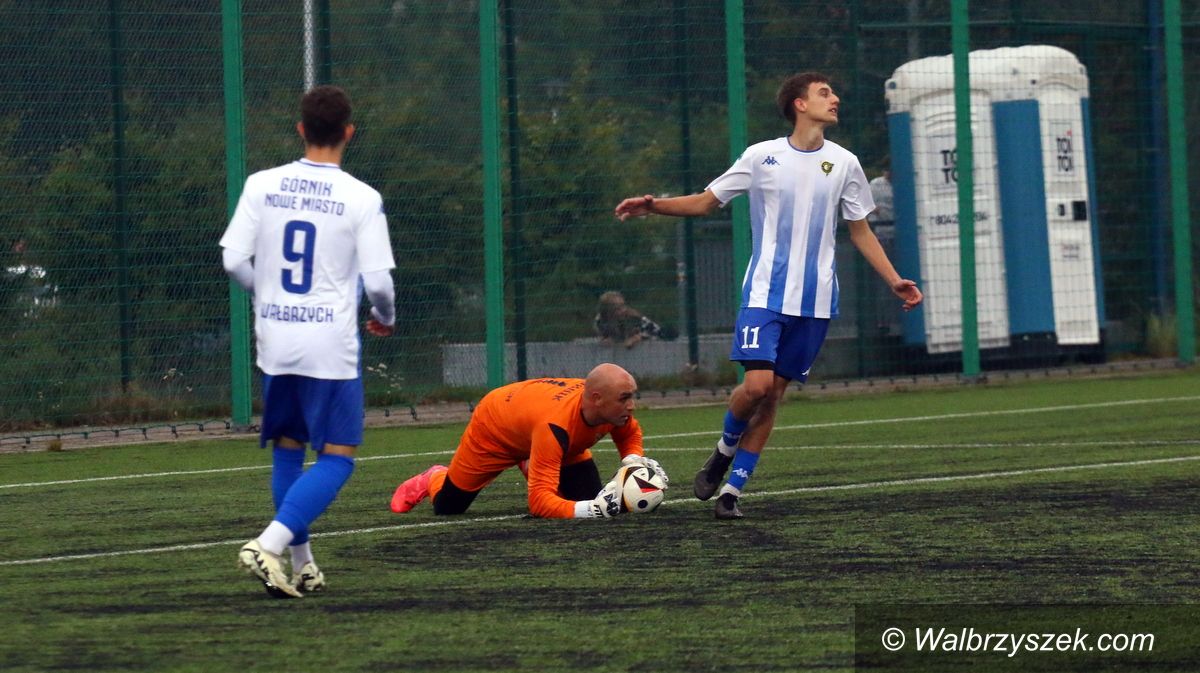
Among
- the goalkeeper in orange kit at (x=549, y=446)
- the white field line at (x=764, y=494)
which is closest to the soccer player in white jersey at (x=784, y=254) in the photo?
the goalkeeper in orange kit at (x=549, y=446)

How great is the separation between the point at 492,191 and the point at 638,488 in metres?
6.42

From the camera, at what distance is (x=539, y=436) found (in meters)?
7.56

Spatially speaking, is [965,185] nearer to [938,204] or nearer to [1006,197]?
[938,204]

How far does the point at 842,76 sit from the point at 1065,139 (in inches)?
96.6

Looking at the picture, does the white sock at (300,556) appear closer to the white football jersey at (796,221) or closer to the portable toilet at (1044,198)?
the white football jersey at (796,221)

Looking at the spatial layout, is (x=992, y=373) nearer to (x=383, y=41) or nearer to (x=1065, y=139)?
(x=1065, y=139)

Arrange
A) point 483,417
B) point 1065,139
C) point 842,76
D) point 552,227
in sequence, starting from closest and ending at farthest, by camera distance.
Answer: point 483,417
point 552,227
point 842,76
point 1065,139

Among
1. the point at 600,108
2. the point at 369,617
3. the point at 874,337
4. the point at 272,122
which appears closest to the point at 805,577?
the point at 369,617

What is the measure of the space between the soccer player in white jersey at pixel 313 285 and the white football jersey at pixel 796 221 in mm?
2513

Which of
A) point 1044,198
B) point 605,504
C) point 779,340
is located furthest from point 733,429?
point 1044,198

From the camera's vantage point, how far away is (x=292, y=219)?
5797 millimetres

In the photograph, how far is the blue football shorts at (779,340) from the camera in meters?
7.87

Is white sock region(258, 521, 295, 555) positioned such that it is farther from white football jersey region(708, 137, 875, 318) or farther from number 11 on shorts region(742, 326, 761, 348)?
white football jersey region(708, 137, 875, 318)

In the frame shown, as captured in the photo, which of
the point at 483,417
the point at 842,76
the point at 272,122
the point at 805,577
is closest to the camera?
the point at 805,577
